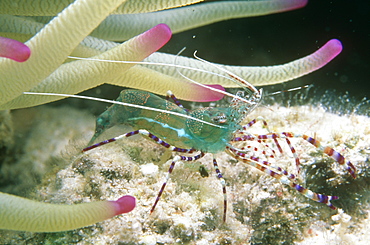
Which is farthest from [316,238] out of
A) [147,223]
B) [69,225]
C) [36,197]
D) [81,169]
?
[36,197]

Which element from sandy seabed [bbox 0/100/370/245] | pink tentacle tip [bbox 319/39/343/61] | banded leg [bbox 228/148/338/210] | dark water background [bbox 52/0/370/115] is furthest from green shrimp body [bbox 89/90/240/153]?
dark water background [bbox 52/0/370/115]

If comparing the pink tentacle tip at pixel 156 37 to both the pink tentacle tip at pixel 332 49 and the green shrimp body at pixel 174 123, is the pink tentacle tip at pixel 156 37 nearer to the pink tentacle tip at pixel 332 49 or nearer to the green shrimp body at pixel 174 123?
the green shrimp body at pixel 174 123

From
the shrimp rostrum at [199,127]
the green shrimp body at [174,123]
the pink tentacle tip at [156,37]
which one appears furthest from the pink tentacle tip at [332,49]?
the pink tentacle tip at [156,37]

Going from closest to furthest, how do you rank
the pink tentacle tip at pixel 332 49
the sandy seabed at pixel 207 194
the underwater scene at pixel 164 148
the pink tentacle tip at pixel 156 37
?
the underwater scene at pixel 164 148
the pink tentacle tip at pixel 156 37
the sandy seabed at pixel 207 194
the pink tentacle tip at pixel 332 49

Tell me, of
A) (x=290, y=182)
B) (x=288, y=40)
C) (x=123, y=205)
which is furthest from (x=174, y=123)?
(x=288, y=40)

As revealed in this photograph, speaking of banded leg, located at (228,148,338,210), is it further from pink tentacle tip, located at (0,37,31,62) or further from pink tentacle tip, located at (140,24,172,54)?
pink tentacle tip, located at (0,37,31,62)

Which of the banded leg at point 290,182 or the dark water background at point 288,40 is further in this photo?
the dark water background at point 288,40

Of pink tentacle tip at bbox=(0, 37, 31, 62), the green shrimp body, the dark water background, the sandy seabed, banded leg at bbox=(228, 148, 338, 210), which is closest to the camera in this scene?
pink tentacle tip at bbox=(0, 37, 31, 62)

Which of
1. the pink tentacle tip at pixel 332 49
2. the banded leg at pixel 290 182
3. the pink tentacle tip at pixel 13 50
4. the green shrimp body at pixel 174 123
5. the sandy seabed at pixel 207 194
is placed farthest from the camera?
the green shrimp body at pixel 174 123

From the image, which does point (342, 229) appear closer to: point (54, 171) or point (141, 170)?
point (141, 170)
